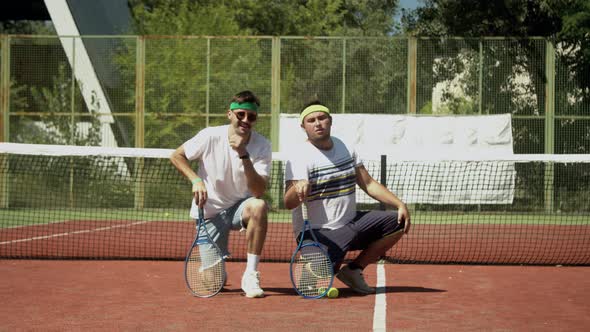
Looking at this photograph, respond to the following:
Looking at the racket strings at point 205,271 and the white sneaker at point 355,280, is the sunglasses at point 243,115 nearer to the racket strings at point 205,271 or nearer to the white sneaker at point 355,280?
the racket strings at point 205,271

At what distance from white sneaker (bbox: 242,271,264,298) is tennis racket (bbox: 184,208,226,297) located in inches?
6.5

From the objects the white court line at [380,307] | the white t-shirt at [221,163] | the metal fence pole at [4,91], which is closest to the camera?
the white court line at [380,307]

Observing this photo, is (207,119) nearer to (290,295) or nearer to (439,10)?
(439,10)

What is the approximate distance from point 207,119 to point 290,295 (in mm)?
12044

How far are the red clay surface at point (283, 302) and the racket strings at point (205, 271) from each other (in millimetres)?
87

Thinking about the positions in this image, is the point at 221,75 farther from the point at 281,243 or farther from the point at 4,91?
the point at 281,243

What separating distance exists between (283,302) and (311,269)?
0.30 meters

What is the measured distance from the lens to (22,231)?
12.8 meters

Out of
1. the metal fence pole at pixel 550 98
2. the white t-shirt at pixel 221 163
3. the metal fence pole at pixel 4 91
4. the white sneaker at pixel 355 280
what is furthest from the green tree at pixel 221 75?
the white sneaker at pixel 355 280

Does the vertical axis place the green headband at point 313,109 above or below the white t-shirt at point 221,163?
above

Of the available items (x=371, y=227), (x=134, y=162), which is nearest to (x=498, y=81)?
(x=134, y=162)

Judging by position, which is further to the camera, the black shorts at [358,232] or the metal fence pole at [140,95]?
the metal fence pole at [140,95]

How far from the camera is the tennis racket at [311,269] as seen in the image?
6.42 m

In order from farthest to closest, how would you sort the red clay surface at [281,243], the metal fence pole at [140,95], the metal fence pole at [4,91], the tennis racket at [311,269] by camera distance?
1. the metal fence pole at [4,91]
2. the metal fence pole at [140,95]
3. the red clay surface at [281,243]
4. the tennis racket at [311,269]
